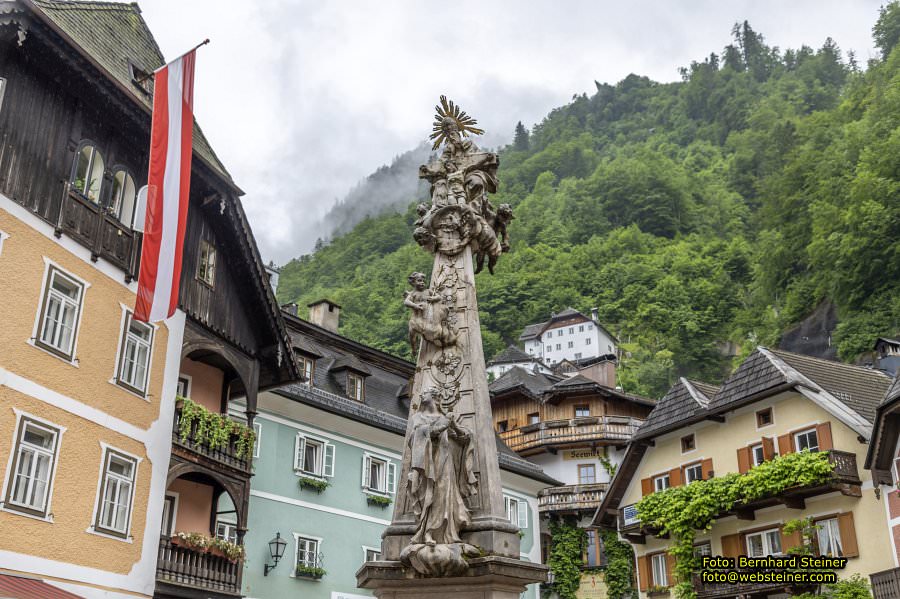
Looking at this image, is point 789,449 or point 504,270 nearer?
point 789,449

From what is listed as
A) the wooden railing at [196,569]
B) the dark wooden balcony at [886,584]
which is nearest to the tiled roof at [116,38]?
the wooden railing at [196,569]

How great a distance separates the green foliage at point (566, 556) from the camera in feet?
117

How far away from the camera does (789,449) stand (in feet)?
79.0

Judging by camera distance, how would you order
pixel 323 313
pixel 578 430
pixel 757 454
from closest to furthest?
pixel 757 454
pixel 323 313
pixel 578 430

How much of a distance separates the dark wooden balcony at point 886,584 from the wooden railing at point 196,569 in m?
12.8

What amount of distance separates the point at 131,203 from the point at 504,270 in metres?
57.7

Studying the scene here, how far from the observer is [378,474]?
80.1 ft

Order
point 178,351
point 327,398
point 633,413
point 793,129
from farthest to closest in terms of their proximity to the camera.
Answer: point 793,129, point 633,413, point 327,398, point 178,351

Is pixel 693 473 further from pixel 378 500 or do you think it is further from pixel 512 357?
pixel 512 357

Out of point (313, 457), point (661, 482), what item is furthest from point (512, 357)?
point (313, 457)

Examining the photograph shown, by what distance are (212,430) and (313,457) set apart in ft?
22.3

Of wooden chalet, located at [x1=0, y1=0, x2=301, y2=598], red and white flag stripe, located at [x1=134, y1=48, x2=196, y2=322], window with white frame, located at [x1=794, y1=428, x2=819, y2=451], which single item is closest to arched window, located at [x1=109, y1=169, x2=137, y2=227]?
wooden chalet, located at [x1=0, y1=0, x2=301, y2=598]

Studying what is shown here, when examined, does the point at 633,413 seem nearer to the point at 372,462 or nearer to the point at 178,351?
the point at 372,462

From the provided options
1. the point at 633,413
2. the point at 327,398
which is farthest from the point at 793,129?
the point at 327,398
